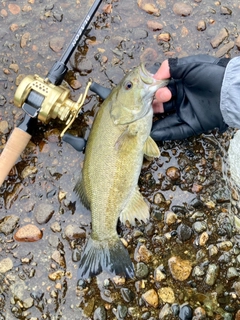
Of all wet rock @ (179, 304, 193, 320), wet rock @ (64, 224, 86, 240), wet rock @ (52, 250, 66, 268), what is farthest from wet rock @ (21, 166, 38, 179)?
wet rock @ (179, 304, 193, 320)

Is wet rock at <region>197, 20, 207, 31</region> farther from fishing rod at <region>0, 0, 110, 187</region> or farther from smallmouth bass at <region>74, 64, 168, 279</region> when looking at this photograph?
fishing rod at <region>0, 0, 110, 187</region>

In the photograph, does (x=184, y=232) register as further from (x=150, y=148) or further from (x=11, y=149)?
(x=11, y=149)

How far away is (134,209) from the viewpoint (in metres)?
3.74

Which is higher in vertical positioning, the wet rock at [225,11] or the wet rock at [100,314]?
the wet rock at [225,11]

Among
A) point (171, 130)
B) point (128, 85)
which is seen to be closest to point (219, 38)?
point (171, 130)

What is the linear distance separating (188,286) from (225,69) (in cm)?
193

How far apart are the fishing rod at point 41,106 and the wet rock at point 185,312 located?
169cm

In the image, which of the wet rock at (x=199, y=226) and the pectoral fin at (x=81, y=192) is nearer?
the pectoral fin at (x=81, y=192)

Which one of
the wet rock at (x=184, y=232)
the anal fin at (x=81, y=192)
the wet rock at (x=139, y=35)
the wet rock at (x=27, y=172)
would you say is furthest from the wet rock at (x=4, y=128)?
the wet rock at (x=184, y=232)

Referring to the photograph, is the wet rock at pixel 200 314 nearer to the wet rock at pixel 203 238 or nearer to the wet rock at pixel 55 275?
the wet rock at pixel 203 238

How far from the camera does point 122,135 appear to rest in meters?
3.55

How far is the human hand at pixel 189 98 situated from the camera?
3504 millimetres

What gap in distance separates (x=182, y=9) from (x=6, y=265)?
3122mm

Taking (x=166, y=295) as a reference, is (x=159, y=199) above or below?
above
